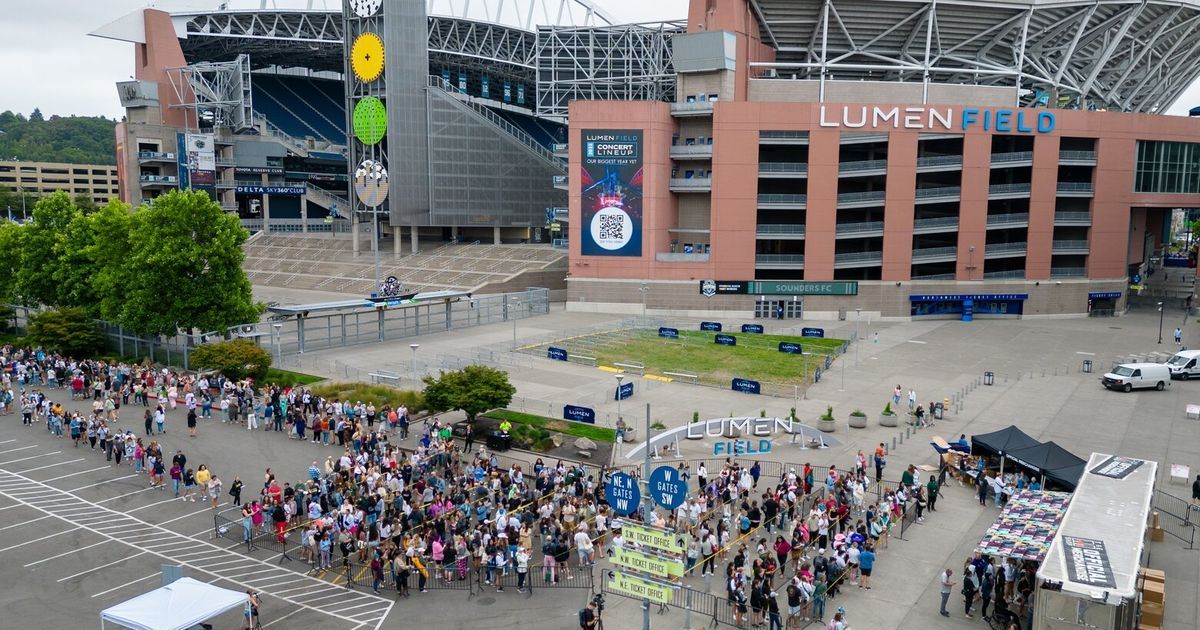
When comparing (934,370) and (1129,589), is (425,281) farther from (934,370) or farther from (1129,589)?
(1129,589)

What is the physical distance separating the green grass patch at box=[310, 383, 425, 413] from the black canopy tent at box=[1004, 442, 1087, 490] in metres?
25.0

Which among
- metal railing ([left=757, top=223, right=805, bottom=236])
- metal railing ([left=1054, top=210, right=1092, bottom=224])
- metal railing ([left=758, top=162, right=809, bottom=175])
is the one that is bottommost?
metal railing ([left=757, top=223, right=805, bottom=236])

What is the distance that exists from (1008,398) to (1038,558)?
27.3m

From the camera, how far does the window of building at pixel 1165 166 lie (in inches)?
3036

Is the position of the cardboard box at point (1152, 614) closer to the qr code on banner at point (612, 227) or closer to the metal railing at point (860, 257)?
the metal railing at point (860, 257)

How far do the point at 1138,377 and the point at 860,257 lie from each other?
30398 mm

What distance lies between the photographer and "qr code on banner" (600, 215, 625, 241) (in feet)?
249

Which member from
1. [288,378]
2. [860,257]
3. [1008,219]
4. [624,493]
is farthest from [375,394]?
[1008,219]

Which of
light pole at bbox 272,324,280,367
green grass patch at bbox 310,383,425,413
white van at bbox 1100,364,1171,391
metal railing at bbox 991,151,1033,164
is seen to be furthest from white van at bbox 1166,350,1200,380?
light pole at bbox 272,324,280,367

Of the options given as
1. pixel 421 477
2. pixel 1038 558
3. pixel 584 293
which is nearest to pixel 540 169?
pixel 584 293

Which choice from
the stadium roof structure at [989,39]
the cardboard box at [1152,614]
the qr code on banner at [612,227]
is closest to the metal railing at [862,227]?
the stadium roof structure at [989,39]

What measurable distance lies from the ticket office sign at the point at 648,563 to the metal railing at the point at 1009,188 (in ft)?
226

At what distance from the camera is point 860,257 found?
2960 inches

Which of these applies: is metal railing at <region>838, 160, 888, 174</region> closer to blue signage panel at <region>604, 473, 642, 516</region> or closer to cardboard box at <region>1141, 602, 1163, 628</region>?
cardboard box at <region>1141, 602, 1163, 628</region>
